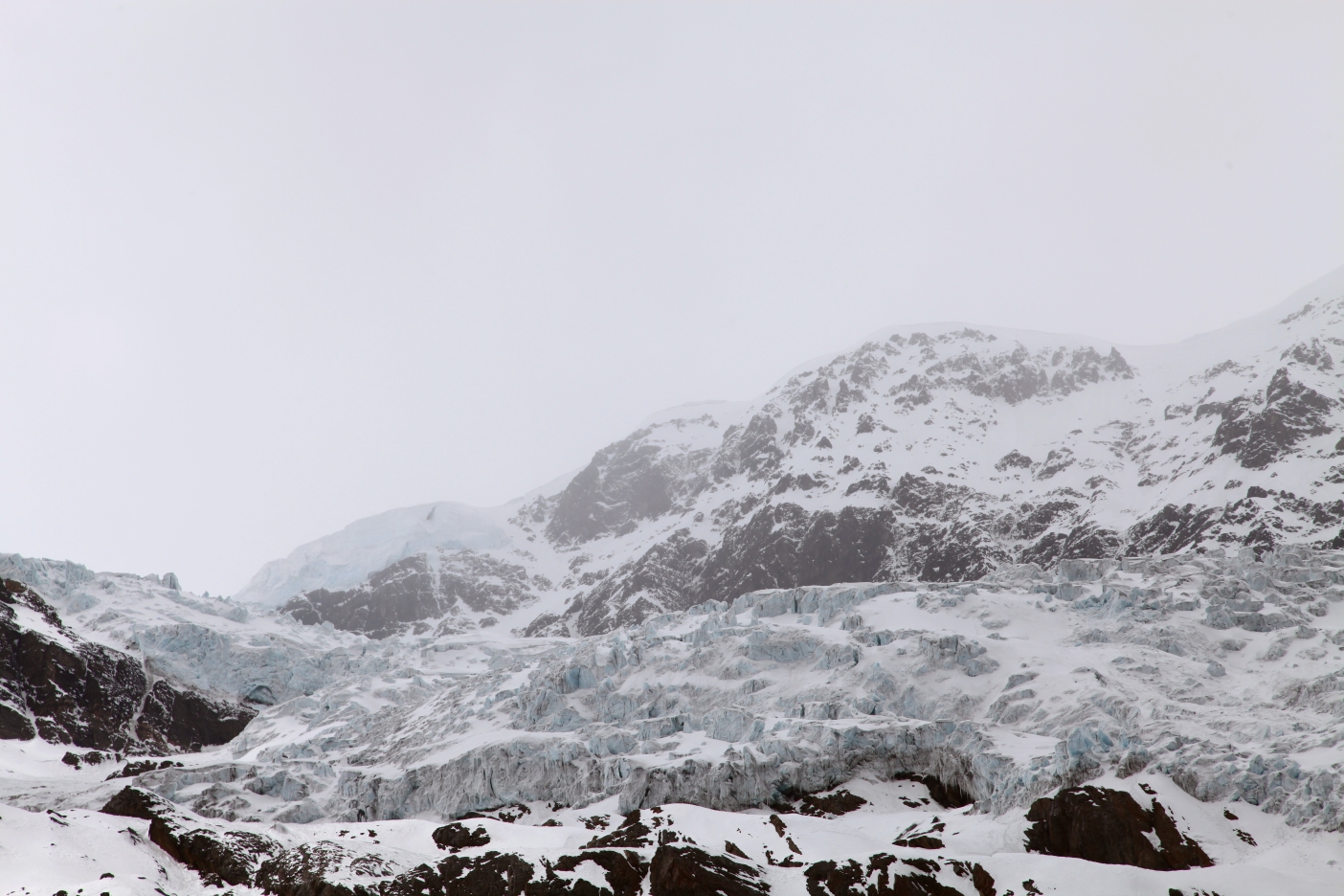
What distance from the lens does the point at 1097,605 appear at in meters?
95.7

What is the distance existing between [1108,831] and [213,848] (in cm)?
5379

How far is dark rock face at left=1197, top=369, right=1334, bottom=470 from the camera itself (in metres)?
156

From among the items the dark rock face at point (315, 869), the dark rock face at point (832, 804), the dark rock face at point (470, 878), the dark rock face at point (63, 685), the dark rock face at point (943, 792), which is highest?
the dark rock face at point (63, 685)

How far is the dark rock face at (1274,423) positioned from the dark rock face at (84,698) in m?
180

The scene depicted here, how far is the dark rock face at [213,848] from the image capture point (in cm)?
5253

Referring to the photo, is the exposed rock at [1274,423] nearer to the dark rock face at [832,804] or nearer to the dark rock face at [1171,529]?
the dark rock face at [1171,529]

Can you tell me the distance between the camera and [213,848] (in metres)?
54.5

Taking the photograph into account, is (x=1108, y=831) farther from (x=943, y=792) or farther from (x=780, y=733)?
(x=780, y=733)

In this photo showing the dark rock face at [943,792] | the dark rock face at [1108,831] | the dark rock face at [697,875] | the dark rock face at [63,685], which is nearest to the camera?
the dark rock face at [697,875]

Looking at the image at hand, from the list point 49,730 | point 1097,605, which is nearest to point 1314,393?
point 1097,605

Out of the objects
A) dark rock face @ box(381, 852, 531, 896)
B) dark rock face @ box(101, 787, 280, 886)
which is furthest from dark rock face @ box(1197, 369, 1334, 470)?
dark rock face @ box(101, 787, 280, 886)

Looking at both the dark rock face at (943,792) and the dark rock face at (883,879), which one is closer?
the dark rock face at (883,879)

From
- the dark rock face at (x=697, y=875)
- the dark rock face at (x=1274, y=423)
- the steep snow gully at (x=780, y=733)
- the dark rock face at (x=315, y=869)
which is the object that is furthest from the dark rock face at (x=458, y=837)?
the dark rock face at (x=1274, y=423)

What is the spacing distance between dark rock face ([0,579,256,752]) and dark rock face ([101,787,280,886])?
250ft
